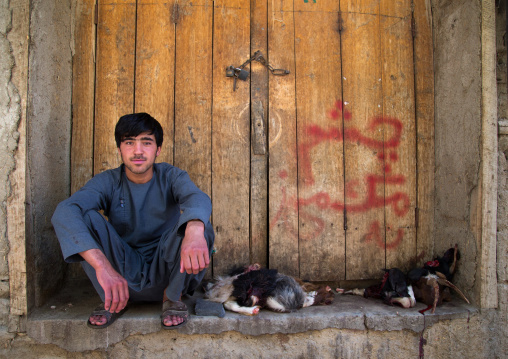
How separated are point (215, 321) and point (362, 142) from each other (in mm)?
1691

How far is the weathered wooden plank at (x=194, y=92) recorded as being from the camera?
8.79ft

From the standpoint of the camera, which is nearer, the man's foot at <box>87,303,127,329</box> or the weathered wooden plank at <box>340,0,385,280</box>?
the man's foot at <box>87,303,127,329</box>

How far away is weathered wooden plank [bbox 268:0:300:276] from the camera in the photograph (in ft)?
8.88

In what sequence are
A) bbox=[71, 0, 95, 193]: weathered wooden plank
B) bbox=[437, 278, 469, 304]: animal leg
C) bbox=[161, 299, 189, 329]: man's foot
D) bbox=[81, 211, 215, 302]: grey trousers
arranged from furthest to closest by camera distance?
bbox=[71, 0, 95, 193]: weathered wooden plank < bbox=[437, 278, 469, 304]: animal leg < bbox=[161, 299, 189, 329]: man's foot < bbox=[81, 211, 215, 302]: grey trousers

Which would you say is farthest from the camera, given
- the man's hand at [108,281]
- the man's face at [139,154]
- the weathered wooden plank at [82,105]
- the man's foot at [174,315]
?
the weathered wooden plank at [82,105]

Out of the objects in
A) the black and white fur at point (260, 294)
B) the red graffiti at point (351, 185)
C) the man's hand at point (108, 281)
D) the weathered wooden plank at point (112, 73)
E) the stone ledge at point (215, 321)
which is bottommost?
the stone ledge at point (215, 321)

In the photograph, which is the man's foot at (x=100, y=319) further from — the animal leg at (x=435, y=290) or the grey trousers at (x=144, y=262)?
the animal leg at (x=435, y=290)

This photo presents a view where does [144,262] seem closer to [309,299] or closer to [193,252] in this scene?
[193,252]

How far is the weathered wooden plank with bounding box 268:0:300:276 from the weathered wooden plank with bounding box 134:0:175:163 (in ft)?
2.50

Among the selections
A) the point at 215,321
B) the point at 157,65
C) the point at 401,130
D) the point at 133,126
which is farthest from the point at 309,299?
the point at 157,65

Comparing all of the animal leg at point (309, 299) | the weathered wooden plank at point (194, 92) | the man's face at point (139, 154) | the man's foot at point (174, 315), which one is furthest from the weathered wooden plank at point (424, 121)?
the man's face at point (139, 154)

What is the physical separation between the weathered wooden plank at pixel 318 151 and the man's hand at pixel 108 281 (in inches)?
54.4

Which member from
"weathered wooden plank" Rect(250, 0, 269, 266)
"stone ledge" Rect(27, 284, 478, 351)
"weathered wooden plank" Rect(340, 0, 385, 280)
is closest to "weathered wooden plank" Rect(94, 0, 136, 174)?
"weathered wooden plank" Rect(250, 0, 269, 266)

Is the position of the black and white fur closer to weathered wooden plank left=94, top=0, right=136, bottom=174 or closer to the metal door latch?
weathered wooden plank left=94, top=0, right=136, bottom=174
